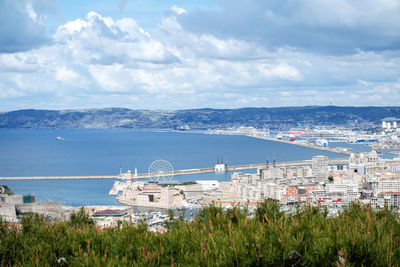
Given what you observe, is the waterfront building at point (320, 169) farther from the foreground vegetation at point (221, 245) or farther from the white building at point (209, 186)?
the foreground vegetation at point (221, 245)

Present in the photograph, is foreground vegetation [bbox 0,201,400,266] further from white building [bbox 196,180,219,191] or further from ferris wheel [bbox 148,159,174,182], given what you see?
ferris wheel [bbox 148,159,174,182]

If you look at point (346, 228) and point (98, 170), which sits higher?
point (346, 228)

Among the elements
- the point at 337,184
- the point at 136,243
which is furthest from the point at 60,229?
the point at 337,184

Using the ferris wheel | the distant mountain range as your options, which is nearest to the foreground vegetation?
the ferris wheel

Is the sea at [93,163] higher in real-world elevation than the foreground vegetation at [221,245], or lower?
lower

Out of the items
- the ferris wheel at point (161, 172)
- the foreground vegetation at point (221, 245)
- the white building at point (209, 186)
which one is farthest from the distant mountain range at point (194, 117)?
the foreground vegetation at point (221, 245)

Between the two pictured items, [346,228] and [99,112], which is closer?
[346,228]

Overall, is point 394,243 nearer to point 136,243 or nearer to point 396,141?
point 136,243
